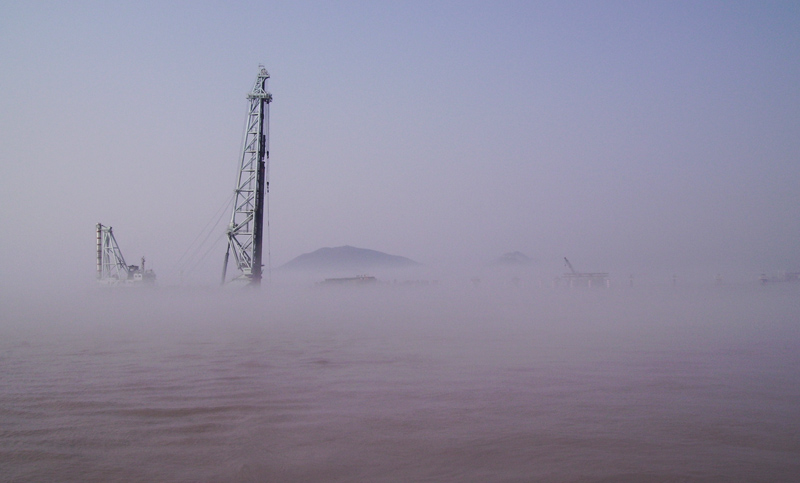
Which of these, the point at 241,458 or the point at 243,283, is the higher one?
the point at 243,283

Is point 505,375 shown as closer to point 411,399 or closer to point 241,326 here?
point 411,399

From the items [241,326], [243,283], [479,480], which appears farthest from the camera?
[243,283]

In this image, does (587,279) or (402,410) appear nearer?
(402,410)

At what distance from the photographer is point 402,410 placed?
8.96 metres

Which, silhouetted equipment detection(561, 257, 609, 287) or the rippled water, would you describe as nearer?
the rippled water

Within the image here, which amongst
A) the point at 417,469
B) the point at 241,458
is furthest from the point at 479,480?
the point at 241,458

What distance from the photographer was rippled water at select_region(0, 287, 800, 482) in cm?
667

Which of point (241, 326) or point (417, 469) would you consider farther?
point (241, 326)

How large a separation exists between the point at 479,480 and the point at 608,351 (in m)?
10.1

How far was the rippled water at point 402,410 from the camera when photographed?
6672mm

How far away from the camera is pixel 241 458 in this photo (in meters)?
6.92

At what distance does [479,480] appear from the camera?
6.25 m

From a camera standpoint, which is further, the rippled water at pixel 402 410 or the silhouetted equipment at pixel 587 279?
the silhouetted equipment at pixel 587 279

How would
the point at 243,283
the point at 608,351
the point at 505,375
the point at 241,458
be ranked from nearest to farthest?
the point at 241,458 → the point at 505,375 → the point at 608,351 → the point at 243,283
